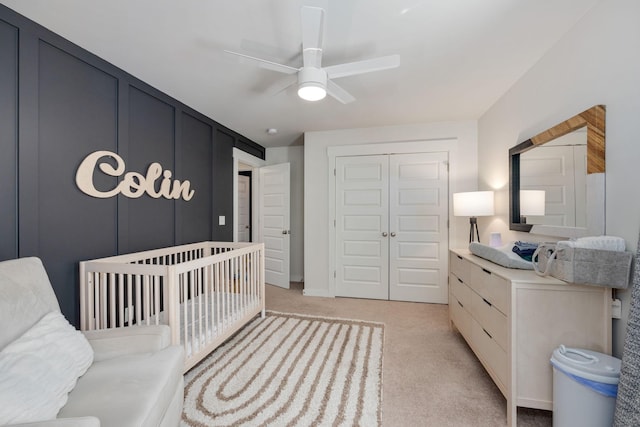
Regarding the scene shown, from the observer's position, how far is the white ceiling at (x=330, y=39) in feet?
4.82

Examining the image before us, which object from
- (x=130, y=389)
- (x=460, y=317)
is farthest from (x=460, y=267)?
(x=130, y=389)

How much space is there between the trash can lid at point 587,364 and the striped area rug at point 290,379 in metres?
0.93

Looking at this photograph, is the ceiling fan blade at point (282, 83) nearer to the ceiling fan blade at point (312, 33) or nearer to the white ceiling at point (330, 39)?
the white ceiling at point (330, 39)

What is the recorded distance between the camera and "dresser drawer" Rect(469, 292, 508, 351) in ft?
4.93

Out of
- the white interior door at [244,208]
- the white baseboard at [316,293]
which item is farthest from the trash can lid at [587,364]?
the white interior door at [244,208]

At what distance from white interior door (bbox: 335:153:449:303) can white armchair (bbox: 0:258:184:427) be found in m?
2.53

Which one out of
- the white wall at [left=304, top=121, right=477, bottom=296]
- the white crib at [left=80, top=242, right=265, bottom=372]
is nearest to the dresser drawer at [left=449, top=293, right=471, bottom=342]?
the white wall at [left=304, top=121, right=477, bottom=296]

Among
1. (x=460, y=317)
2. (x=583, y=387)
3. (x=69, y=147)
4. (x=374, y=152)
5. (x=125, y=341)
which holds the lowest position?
(x=460, y=317)

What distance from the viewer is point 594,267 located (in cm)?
125

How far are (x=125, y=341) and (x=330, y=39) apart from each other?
81.5 inches

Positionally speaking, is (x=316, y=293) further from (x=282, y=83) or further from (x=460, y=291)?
(x=282, y=83)

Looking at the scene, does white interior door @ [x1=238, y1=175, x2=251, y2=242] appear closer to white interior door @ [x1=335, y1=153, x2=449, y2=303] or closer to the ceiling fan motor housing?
white interior door @ [x1=335, y1=153, x2=449, y2=303]

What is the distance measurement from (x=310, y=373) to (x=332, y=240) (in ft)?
6.43

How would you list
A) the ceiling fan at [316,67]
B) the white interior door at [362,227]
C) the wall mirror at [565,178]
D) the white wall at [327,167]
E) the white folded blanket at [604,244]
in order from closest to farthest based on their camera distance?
the white folded blanket at [604,244] < the wall mirror at [565,178] < the ceiling fan at [316,67] < the white wall at [327,167] < the white interior door at [362,227]
